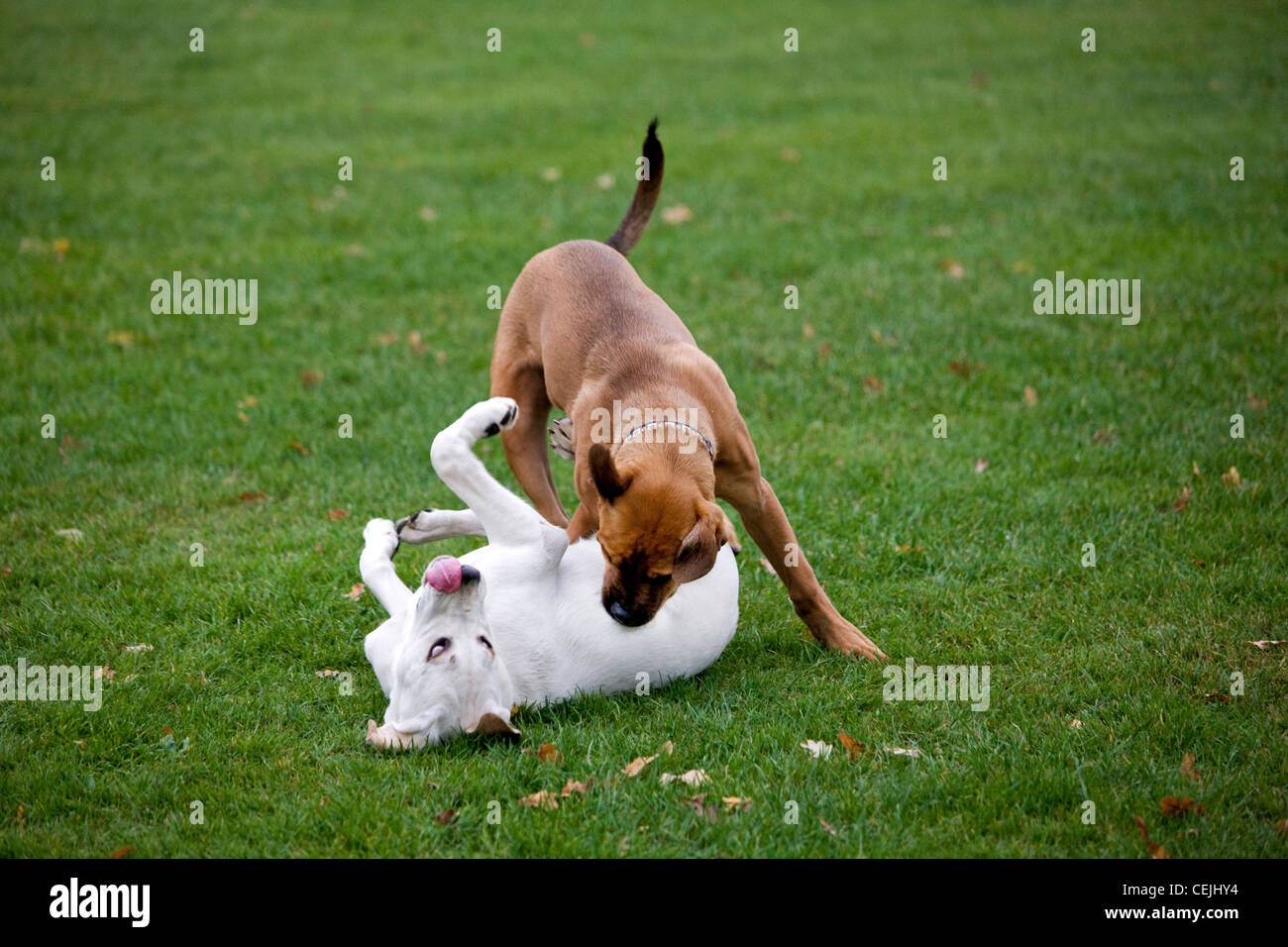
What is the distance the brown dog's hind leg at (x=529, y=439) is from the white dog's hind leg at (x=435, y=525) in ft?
2.12

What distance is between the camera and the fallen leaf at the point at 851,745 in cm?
443

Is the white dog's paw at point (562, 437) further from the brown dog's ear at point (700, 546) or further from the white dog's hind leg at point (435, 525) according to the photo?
the brown dog's ear at point (700, 546)

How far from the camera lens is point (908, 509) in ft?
21.5

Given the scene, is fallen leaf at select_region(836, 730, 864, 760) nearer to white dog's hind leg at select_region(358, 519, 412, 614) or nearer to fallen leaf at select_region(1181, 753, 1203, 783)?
fallen leaf at select_region(1181, 753, 1203, 783)

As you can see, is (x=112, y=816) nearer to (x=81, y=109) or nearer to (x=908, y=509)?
(x=908, y=509)

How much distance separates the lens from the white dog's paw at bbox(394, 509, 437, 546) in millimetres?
5367

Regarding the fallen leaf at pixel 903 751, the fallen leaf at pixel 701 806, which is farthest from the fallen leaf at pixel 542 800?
the fallen leaf at pixel 903 751

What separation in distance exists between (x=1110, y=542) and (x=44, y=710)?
515 cm

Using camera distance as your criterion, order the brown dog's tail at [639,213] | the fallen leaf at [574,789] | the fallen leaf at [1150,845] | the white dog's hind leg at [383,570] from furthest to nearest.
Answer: the brown dog's tail at [639,213], the white dog's hind leg at [383,570], the fallen leaf at [574,789], the fallen leaf at [1150,845]

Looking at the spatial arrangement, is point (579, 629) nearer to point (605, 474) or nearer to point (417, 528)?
point (605, 474)

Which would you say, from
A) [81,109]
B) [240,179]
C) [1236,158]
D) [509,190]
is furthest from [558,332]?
[81,109]

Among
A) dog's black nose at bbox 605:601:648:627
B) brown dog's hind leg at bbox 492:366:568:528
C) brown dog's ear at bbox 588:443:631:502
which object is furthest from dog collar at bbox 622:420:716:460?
brown dog's hind leg at bbox 492:366:568:528

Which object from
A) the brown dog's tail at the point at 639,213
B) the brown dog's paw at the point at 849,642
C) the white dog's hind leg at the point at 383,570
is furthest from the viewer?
the brown dog's tail at the point at 639,213
